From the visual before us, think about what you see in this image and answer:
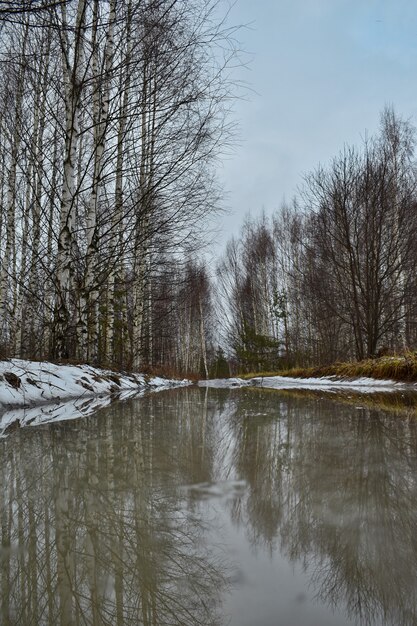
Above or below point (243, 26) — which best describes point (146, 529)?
below

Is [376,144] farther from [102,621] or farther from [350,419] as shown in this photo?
[102,621]

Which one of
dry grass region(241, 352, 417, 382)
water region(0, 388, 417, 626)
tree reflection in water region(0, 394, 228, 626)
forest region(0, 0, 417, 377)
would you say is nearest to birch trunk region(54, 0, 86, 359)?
forest region(0, 0, 417, 377)

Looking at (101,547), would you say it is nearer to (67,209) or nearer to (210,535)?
(210,535)

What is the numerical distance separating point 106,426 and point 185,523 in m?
1.57

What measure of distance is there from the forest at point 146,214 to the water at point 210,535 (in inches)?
103

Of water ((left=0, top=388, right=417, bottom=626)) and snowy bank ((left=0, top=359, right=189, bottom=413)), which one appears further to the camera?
snowy bank ((left=0, top=359, right=189, bottom=413))

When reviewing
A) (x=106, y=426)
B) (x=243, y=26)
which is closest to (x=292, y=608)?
(x=106, y=426)

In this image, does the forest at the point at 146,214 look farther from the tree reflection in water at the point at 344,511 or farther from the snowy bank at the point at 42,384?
the tree reflection in water at the point at 344,511

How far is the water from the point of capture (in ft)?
1.94

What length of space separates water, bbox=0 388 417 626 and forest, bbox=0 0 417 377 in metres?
2.61

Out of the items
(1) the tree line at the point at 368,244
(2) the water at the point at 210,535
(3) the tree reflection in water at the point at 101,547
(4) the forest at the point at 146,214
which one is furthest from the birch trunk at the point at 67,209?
(1) the tree line at the point at 368,244

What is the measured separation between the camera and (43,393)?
11.8ft

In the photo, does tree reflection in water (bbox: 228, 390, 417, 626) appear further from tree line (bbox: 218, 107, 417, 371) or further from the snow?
tree line (bbox: 218, 107, 417, 371)

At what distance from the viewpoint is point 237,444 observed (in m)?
1.84
